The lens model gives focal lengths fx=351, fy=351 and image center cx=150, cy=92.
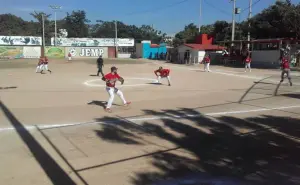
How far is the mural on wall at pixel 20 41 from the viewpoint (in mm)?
70375

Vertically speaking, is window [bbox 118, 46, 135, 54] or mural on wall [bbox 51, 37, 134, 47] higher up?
mural on wall [bbox 51, 37, 134, 47]

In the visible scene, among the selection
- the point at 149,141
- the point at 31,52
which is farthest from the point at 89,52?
the point at 149,141

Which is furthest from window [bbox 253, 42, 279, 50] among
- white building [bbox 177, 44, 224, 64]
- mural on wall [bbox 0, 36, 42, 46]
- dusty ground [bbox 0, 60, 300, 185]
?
mural on wall [bbox 0, 36, 42, 46]

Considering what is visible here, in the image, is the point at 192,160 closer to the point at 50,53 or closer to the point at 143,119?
the point at 143,119

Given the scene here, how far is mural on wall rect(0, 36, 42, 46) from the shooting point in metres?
70.4

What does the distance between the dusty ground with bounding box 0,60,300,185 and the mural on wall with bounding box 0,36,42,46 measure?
2441 inches

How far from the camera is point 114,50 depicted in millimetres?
79125

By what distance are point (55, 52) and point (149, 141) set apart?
66.5 m

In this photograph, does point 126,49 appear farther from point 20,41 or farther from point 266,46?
point 266,46

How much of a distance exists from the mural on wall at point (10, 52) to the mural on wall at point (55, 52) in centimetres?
505

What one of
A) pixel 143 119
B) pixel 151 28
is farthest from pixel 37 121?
pixel 151 28

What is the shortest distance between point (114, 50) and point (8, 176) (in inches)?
2931

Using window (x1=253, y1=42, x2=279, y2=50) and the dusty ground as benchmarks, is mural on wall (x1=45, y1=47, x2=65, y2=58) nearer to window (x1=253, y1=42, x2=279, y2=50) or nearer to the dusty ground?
window (x1=253, y1=42, x2=279, y2=50)

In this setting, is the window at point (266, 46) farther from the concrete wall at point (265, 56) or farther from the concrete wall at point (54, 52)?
the concrete wall at point (54, 52)
